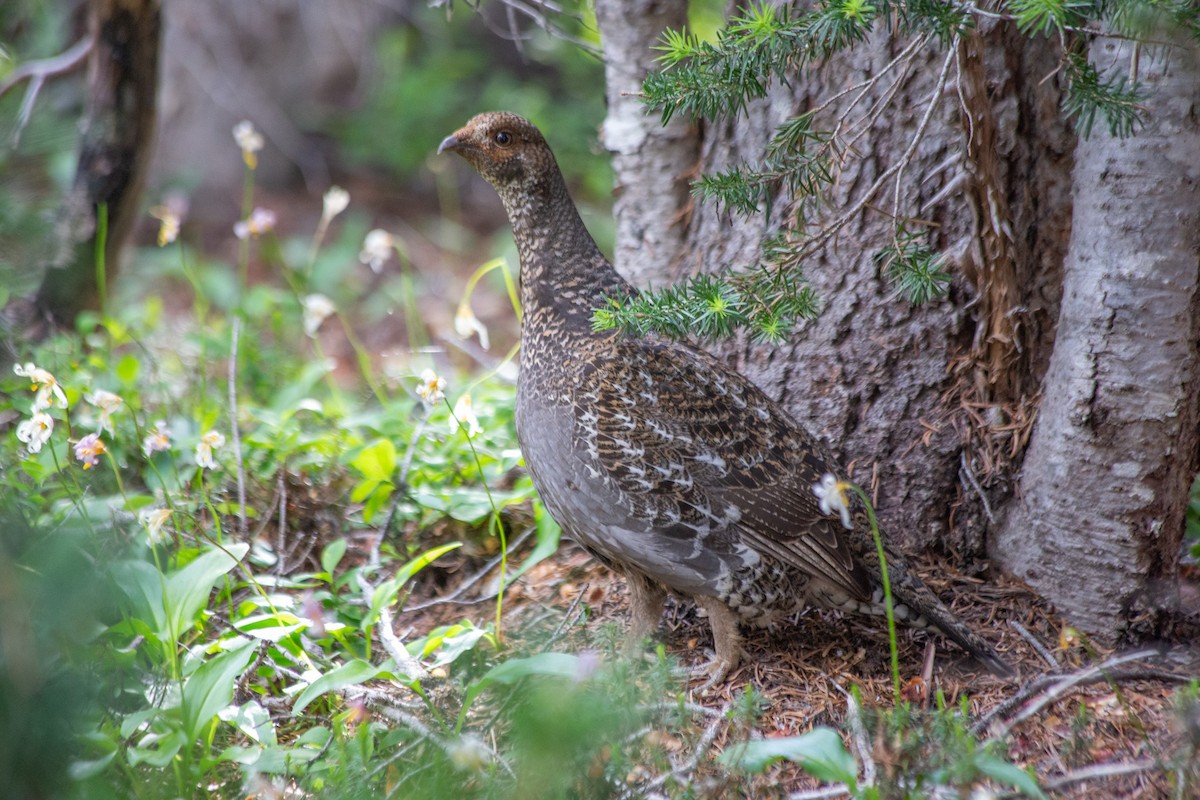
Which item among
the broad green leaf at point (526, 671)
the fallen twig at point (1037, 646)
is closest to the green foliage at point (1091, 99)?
the fallen twig at point (1037, 646)

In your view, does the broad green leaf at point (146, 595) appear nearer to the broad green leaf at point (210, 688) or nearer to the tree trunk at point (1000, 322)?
the broad green leaf at point (210, 688)

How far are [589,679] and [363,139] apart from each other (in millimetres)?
7986

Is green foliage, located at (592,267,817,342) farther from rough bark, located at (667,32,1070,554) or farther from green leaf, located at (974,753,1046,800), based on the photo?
green leaf, located at (974,753,1046,800)

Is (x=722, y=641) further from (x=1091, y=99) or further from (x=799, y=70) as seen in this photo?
(x=1091, y=99)

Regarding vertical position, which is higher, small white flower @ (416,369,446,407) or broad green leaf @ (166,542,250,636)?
small white flower @ (416,369,446,407)

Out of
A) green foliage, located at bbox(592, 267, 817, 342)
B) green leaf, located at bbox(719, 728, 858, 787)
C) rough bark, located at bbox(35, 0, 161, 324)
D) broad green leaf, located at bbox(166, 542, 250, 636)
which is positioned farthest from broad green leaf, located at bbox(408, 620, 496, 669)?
rough bark, located at bbox(35, 0, 161, 324)

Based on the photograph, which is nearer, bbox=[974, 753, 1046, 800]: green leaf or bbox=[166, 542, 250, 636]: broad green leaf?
bbox=[974, 753, 1046, 800]: green leaf

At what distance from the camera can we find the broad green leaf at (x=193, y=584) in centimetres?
327

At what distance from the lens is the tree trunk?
321 cm

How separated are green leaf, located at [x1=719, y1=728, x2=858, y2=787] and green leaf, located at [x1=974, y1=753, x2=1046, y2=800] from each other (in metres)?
0.32

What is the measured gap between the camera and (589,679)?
2.54m

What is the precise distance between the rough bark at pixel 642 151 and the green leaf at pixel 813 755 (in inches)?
90.7

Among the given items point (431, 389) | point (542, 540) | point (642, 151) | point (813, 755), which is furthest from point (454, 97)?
point (813, 755)

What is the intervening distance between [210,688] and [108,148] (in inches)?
137
